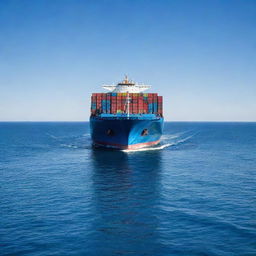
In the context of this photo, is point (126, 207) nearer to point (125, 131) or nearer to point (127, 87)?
point (125, 131)

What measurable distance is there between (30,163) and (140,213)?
90.0 ft

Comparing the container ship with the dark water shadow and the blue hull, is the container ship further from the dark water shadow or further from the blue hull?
the dark water shadow

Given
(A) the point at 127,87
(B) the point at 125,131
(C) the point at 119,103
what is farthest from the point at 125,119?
(A) the point at 127,87

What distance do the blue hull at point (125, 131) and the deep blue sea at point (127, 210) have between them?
981 centimetres

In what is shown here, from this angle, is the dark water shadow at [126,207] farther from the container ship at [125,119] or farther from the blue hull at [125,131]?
the container ship at [125,119]

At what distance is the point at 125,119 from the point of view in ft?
157

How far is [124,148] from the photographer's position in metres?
52.8

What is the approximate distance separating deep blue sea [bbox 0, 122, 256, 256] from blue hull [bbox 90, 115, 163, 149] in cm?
981

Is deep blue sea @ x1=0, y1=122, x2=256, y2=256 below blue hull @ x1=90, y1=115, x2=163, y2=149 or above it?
below

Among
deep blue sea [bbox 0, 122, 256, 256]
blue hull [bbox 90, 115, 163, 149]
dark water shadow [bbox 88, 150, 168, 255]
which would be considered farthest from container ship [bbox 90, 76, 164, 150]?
deep blue sea [bbox 0, 122, 256, 256]

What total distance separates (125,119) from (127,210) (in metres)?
26.9

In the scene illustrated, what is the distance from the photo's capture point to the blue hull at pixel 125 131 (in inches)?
1903

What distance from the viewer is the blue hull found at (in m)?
48.3

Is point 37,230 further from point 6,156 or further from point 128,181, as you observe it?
point 6,156
